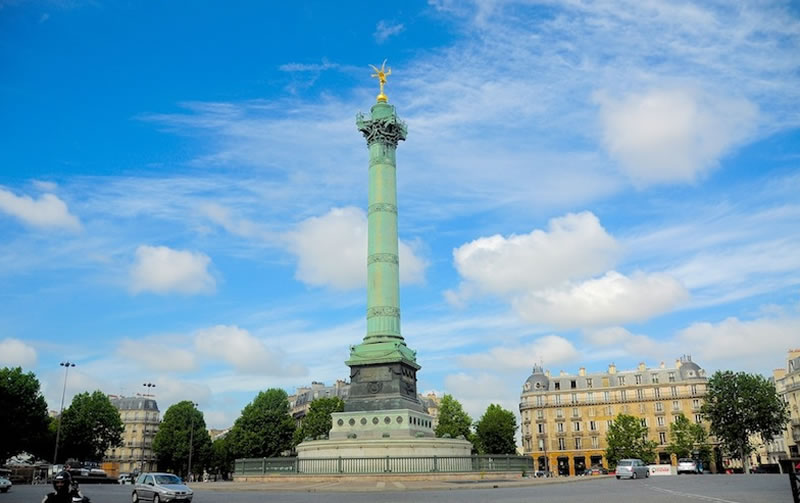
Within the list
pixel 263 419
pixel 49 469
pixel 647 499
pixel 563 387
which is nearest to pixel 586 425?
pixel 563 387

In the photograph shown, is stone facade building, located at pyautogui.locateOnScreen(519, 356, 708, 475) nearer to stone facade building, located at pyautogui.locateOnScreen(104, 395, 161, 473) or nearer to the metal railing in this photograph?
the metal railing

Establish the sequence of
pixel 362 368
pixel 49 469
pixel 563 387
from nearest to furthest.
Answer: pixel 362 368, pixel 49 469, pixel 563 387

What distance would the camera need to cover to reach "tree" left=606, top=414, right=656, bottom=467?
78750 mm

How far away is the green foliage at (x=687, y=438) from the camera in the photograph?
7712 centimetres

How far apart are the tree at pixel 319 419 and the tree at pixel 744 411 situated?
41.8m

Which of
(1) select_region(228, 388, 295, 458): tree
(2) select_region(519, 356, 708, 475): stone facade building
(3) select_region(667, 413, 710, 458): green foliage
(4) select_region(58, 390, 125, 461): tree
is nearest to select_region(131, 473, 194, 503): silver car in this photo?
(1) select_region(228, 388, 295, 458): tree

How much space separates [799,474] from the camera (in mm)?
12070

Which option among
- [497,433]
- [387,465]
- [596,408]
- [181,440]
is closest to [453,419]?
[497,433]

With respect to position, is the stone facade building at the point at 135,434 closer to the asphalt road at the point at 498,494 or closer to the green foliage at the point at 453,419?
the green foliage at the point at 453,419

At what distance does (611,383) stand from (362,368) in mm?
60599

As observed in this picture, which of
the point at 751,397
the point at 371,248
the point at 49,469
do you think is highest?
the point at 371,248

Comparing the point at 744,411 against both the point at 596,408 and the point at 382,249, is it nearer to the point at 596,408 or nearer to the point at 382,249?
the point at 596,408

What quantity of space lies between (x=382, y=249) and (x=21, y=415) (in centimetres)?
4486

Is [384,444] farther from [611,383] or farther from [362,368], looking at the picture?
[611,383]
